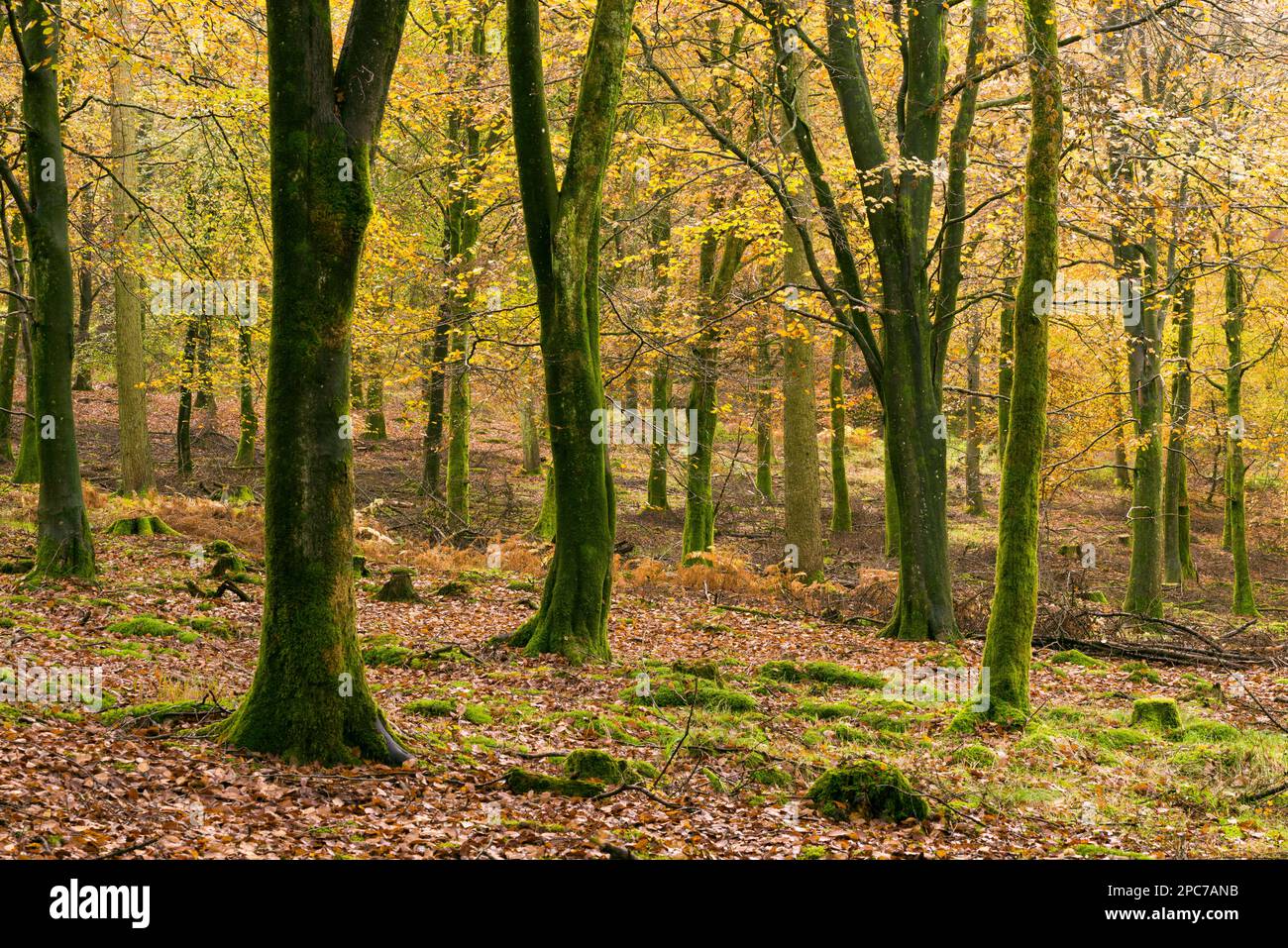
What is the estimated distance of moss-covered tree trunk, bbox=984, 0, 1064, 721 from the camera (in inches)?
345

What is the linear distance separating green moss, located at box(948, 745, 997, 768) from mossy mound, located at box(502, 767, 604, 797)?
3221mm

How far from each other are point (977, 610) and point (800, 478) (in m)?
3.75

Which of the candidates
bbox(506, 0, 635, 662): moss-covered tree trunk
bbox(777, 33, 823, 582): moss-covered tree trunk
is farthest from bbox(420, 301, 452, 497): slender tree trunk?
bbox(506, 0, 635, 662): moss-covered tree trunk

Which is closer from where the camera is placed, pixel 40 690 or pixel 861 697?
pixel 40 690

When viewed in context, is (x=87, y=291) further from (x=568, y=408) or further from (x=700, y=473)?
(x=568, y=408)

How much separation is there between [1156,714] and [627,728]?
494 centimetres

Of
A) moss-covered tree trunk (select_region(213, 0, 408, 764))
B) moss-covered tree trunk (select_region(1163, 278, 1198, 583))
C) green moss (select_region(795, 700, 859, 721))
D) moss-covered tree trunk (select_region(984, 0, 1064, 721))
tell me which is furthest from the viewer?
moss-covered tree trunk (select_region(1163, 278, 1198, 583))

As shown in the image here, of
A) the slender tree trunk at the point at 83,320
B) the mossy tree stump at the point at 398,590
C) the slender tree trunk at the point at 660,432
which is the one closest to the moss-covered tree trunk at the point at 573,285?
the mossy tree stump at the point at 398,590

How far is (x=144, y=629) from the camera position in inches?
390

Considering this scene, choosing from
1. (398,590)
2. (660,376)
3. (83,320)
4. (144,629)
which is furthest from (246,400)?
(144,629)

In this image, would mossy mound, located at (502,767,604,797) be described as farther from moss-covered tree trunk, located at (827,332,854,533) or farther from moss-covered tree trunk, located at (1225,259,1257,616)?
moss-covered tree trunk, located at (827,332,854,533)

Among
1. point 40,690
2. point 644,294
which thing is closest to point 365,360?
point 644,294

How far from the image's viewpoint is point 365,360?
21.2 m

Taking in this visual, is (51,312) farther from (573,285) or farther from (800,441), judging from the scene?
(800,441)
